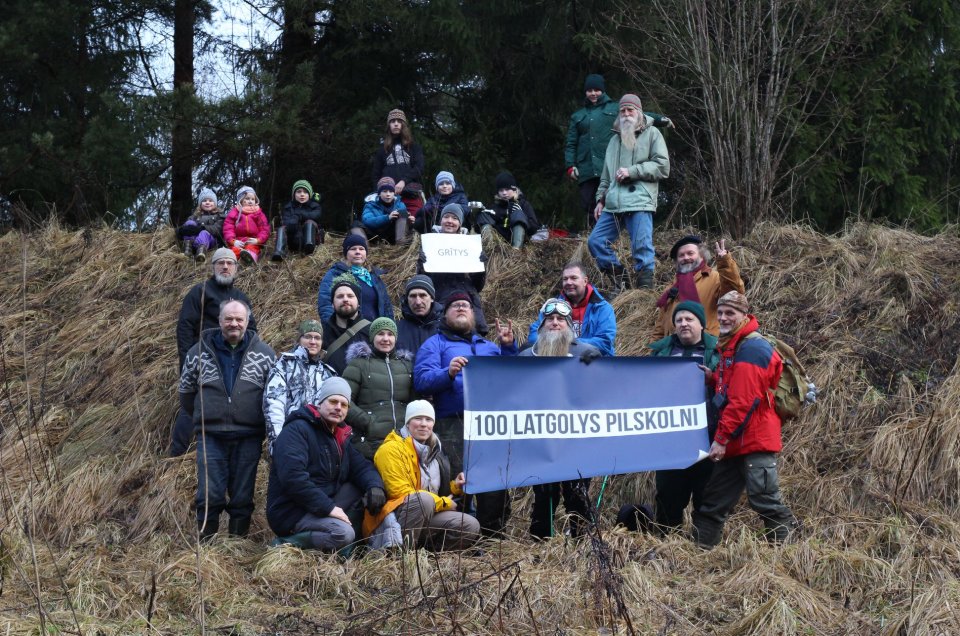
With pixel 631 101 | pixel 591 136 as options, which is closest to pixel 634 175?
pixel 631 101

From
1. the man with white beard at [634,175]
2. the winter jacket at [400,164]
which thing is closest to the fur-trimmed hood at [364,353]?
the man with white beard at [634,175]

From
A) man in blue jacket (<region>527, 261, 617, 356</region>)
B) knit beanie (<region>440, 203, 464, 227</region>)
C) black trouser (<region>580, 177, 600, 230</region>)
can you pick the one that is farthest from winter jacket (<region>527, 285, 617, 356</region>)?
black trouser (<region>580, 177, 600, 230</region>)

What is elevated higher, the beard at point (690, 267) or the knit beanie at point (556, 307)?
the beard at point (690, 267)

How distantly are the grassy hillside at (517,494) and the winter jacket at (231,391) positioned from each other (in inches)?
31.2

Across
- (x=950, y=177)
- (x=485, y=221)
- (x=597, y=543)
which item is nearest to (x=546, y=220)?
(x=485, y=221)

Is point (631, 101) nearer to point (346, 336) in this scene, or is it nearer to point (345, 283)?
point (345, 283)

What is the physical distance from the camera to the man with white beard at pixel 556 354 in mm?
7375

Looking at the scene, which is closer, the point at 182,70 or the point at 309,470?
the point at 309,470

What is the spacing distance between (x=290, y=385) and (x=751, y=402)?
316 centimetres

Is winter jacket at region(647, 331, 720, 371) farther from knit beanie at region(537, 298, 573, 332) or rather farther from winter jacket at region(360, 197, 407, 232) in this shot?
winter jacket at region(360, 197, 407, 232)

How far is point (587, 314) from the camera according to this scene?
8.09 meters

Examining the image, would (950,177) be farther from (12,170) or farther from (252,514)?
(12,170)

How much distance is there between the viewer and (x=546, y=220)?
15086 mm

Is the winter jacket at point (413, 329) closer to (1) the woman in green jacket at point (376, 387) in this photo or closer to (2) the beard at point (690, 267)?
(1) the woman in green jacket at point (376, 387)
